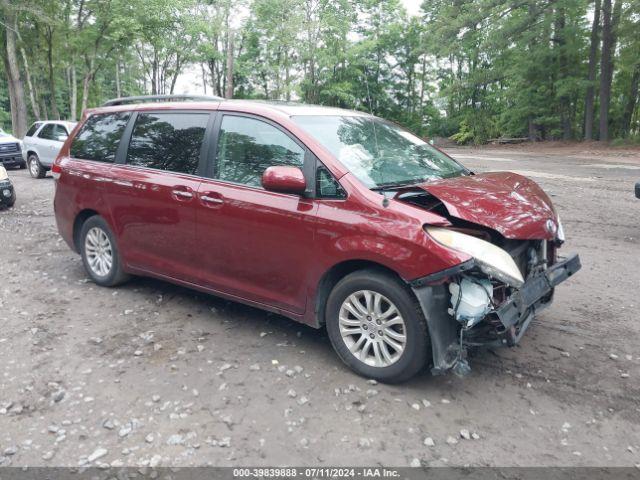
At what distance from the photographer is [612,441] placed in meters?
2.99

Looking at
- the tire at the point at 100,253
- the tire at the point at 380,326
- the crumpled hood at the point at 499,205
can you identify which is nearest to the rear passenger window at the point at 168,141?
the tire at the point at 100,253

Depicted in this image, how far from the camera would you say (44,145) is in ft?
53.1

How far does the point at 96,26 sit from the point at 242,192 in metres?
29.3

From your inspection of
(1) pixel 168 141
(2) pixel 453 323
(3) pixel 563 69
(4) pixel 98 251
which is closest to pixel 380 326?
(2) pixel 453 323

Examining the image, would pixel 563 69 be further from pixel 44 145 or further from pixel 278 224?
pixel 278 224

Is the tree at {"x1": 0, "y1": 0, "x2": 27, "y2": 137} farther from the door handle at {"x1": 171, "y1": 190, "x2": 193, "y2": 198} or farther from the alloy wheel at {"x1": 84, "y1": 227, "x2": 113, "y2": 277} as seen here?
the door handle at {"x1": 171, "y1": 190, "x2": 193, "y2": 198}

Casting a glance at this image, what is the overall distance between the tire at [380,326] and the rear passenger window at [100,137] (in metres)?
3.05

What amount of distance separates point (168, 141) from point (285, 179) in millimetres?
1687

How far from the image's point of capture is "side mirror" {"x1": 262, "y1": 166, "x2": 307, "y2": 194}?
3.74m

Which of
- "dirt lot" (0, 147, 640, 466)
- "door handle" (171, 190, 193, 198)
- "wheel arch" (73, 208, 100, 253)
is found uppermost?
"door handle" (171, 190, 193, 198)

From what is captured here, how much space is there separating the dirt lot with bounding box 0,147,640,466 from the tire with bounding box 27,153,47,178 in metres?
12.2

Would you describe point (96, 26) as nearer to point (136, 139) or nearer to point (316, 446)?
point (136, 139)

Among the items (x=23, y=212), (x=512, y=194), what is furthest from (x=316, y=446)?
(x=23, y=212)

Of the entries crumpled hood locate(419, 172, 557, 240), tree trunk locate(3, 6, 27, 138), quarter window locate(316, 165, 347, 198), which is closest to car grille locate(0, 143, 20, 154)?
tree trunk locate(3, 6, 27, 138)
